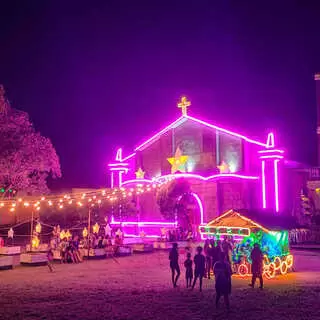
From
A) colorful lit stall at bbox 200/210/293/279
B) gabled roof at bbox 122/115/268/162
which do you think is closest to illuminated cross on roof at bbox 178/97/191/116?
gabled roof at bbox 122/115/268/162

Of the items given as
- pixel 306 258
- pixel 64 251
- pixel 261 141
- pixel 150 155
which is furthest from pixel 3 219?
pixel 306 258

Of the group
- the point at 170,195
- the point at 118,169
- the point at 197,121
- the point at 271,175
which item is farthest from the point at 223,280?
the point at 118,169

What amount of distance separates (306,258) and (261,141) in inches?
453

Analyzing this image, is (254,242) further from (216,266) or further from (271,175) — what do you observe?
(271,175)

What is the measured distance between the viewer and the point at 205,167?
39.5m

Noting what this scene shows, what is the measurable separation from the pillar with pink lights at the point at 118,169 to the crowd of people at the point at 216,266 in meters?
23.4

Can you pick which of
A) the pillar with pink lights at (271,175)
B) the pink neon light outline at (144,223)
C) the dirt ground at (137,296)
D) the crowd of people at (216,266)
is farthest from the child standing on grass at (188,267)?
the pink neon light outline at (144,223)

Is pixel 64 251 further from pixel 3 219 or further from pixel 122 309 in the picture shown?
pixel 3 219

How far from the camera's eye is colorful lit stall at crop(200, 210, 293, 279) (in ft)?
67.4

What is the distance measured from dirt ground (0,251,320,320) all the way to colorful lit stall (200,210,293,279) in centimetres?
69

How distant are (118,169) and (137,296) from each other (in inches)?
1154

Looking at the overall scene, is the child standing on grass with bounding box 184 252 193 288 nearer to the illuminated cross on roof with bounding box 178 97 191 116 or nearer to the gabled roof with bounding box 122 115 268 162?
the gabled roof with bounding box 122 115 268 162

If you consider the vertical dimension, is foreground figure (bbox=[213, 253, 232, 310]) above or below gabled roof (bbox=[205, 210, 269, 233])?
below

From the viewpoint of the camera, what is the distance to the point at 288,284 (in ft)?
59.4
